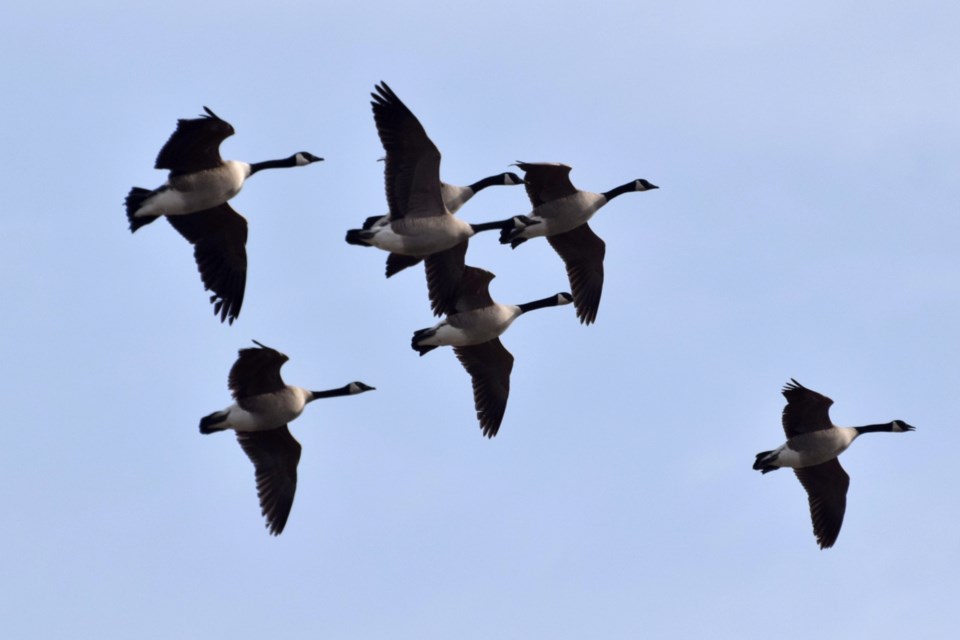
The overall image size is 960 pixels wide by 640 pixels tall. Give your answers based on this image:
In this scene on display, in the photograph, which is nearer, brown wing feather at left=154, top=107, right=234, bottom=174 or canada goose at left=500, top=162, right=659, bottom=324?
brown wing feather at left=154, top=107, right=234, bottom=174

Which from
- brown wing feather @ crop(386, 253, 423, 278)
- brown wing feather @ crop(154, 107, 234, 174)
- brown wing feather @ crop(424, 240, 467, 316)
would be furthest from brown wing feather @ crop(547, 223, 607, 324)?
brown wing feather @ crop(154, 107, 234, 174)

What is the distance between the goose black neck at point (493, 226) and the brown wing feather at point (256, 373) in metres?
4.06

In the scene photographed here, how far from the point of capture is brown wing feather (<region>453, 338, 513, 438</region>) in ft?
99.0

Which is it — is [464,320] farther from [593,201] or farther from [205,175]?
[205,175]

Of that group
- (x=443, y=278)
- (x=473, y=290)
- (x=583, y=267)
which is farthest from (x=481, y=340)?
(x=583, y=267)

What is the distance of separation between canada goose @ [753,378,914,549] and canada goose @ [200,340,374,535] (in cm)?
715

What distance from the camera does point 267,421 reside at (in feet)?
87.3

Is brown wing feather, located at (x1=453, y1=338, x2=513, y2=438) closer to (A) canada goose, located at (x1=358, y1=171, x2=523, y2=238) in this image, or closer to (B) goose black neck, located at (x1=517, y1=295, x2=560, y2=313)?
(B) goose black neck, located at (x1=517, y1=295, x2=560, y2=313)

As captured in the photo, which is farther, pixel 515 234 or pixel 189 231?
pixel 515 234

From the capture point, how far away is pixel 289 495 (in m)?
27.2

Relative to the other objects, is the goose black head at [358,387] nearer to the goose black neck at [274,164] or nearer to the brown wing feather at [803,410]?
the goose black neck at [274,164]

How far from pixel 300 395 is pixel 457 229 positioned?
3.29 meters

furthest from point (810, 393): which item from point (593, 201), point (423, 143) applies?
point (423, 143)

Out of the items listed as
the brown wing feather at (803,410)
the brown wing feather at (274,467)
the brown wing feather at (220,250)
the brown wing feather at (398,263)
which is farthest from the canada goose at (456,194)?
the brown wing feather at (803,410)
